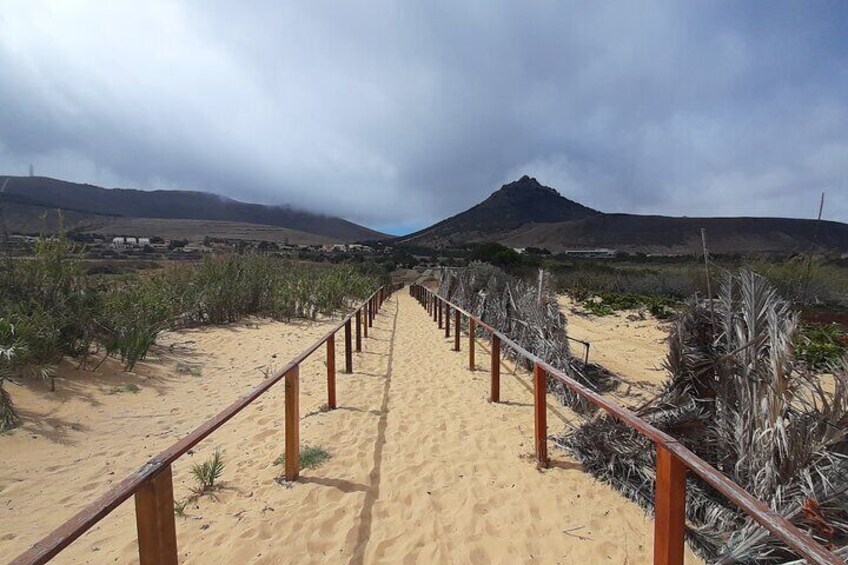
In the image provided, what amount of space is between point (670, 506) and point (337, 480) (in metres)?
2.45

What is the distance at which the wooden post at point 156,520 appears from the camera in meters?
1.60

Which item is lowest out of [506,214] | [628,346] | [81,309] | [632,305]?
[628,346]

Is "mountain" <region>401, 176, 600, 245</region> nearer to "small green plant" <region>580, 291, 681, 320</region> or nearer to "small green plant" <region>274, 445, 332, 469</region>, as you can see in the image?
"small green plant" <region>580, 291, 681, 320</region>

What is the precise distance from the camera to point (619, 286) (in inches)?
837

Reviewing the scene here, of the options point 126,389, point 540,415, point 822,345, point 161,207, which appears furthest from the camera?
point 161,207

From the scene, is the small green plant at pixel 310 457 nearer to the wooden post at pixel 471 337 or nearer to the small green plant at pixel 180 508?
the small green plant at pixel 180 508

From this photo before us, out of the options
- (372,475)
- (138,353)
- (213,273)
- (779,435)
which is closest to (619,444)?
(779,435)

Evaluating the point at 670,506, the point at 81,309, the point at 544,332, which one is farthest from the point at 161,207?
the point at 670,506

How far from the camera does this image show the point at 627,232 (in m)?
80.3

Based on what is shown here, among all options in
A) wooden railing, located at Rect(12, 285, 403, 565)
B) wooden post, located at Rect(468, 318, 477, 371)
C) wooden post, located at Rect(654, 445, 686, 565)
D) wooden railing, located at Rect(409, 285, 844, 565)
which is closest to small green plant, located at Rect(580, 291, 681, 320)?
wooden post, located at Rect(468, 318, 477, 371)

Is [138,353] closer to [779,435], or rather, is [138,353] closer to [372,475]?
[372,475]

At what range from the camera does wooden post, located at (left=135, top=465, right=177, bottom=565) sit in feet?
5.24

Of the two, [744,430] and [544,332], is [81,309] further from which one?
[744,430]

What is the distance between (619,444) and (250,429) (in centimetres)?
348
